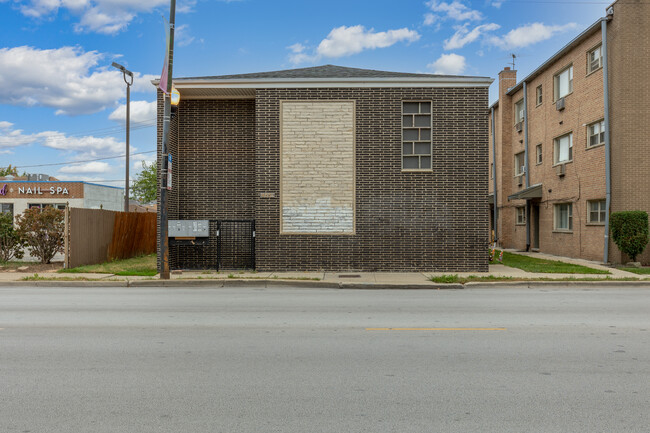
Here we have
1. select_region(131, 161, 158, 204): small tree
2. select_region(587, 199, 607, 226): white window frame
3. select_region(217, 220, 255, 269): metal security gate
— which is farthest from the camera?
select_region(131, 161, 158, 204): small tree

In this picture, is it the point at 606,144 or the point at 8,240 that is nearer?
the point at 8,240

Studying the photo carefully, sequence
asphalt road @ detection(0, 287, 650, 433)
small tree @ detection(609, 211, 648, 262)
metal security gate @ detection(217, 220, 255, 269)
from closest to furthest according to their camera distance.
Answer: asphalt road @ detection(0, 287, 650, 433), metal security gate @ detection(217, 220, 255, 269), small tree @ detection(609, 211, 648, 262)

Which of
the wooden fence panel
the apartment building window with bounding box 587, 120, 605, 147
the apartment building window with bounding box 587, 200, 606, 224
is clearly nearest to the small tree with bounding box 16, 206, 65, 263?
the wooden fence panel

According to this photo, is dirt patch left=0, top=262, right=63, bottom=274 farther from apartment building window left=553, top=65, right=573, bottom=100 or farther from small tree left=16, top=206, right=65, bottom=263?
apartment building window left=553, top=65, right=573, bottom=100

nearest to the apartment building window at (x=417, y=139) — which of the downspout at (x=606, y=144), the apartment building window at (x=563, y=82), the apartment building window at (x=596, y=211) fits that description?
the downspout at (x=606, y=144)

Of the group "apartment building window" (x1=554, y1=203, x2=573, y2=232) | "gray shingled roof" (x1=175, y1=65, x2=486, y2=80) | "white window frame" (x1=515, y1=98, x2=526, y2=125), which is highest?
"white window frame" (x1=515, y1=98, x2=526, y2=125)

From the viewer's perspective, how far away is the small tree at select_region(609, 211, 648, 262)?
17.4 metres

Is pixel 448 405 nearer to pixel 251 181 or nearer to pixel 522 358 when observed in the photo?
pixel 522 358

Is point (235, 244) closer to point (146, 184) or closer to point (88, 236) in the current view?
point (88, 236)

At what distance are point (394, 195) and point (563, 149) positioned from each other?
1148cm

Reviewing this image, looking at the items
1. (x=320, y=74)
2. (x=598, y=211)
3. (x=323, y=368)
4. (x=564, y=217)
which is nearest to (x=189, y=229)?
(x=320, y=74)

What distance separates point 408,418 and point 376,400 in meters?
0.45

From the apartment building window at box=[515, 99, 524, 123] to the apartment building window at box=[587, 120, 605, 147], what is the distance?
748cm

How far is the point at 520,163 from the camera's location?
95.0ft
